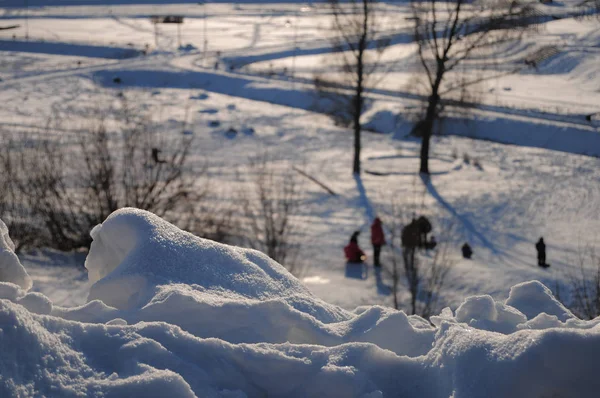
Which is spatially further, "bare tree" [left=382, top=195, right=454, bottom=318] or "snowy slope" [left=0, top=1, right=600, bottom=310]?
"snowy slope" [left=0, top=1, right=600, bottom=310]

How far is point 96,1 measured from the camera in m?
79.1

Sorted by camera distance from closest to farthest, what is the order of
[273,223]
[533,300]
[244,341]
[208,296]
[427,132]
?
[244,341] < [208,296] < [533,300] < [273,223] < [427,132]

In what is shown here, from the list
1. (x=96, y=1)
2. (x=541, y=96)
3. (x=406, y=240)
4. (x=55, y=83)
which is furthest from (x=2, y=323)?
(x=96, y=1)

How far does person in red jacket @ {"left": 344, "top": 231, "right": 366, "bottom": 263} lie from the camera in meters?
14.7

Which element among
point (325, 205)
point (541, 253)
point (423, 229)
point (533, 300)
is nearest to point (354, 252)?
point (423, 229)

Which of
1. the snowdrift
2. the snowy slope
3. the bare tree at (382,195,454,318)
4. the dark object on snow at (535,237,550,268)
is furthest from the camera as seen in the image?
the snowy slope

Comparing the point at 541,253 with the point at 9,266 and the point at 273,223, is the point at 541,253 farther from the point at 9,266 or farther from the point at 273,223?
the point at 9,266

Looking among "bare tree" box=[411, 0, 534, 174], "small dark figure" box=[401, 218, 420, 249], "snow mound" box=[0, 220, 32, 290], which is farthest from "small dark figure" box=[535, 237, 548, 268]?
"snow mound" box=[0, 220, 32, 290]

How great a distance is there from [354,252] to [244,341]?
1189 cm

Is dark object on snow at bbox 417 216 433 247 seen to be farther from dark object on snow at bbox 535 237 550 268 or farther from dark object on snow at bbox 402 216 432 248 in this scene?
dark object on snow at bbox 535 237 550 268

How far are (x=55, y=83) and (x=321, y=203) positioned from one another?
21.2 m

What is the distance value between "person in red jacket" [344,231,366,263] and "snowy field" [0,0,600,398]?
321 millimetres

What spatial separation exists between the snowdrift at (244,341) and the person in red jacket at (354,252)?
11.2 meters

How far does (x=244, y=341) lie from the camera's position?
2938 mm
